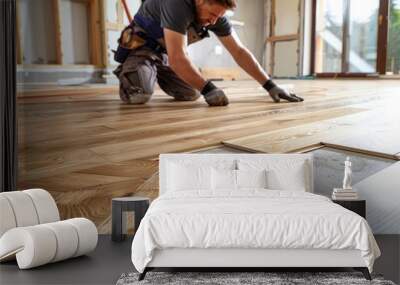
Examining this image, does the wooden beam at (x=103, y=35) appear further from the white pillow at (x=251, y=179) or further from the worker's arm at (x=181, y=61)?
the white pillow at (x=251, y=179)

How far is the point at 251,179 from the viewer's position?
3.11 m

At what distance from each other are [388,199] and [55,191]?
204cm

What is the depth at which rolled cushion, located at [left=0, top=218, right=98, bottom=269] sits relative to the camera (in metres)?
2.59

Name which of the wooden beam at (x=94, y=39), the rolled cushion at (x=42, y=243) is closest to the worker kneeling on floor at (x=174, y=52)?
the wooden beam at (x=94, y=39)

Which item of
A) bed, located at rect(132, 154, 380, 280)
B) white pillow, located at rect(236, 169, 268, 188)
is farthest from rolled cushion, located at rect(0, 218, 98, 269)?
white pillow, located at rect(236, 169, 268, 188)

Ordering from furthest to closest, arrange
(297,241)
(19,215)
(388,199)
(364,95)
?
(388,199) < (364,95) < (19,215) < (297,241)

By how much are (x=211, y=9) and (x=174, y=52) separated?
326 millimetres

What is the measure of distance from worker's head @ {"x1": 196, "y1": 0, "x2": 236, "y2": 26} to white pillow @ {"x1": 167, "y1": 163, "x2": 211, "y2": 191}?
849 millimetres

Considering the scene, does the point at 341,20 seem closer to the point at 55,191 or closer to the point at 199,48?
the point at 199,48

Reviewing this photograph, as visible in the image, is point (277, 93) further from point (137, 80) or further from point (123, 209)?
point (123, 209)

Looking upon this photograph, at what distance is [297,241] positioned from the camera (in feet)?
8.01

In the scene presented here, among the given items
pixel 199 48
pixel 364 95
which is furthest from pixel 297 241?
pixel 199 48

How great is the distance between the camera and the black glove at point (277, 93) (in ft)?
10.5

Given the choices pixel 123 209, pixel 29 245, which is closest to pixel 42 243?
pixel 29 245
